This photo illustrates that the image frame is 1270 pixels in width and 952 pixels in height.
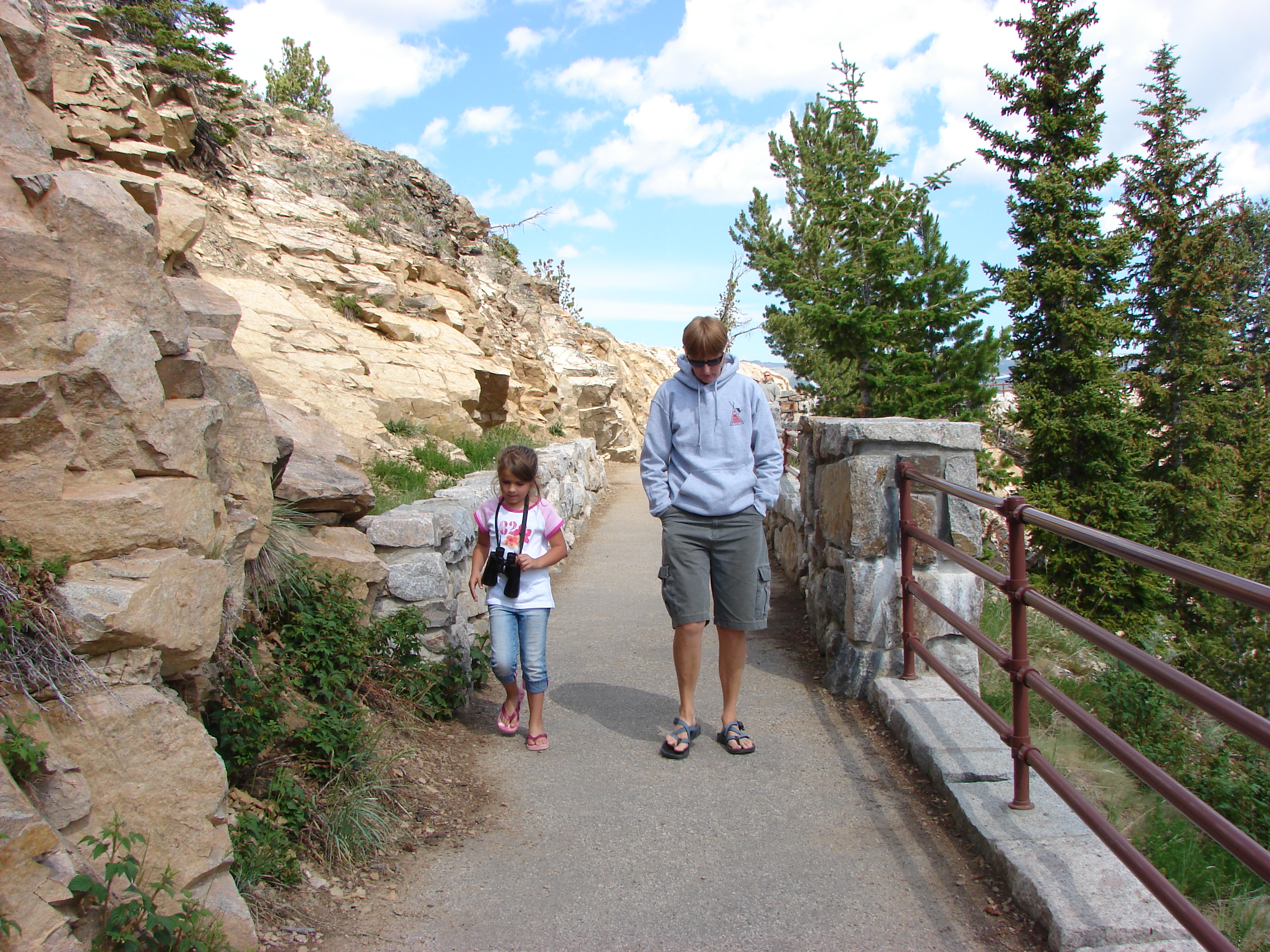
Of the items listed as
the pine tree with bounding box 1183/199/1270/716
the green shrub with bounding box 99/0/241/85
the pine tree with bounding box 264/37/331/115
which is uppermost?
the pine tree with bounding box 264/37/331/115

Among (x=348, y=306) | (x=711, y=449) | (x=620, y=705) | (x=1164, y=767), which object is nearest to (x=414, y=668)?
(x=620, y=705)

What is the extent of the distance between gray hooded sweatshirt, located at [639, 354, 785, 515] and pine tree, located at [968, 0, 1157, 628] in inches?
543

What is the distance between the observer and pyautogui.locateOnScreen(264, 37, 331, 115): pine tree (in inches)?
811

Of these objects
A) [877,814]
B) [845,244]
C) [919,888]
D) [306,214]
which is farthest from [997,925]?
[845,244]

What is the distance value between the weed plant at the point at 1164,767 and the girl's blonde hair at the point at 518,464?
2753 millimetres

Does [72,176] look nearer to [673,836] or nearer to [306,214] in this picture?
[673,836]

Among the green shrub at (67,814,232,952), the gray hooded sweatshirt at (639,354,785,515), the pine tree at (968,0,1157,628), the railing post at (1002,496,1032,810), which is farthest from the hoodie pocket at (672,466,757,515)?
the pine tree at (968,0,1157,628)

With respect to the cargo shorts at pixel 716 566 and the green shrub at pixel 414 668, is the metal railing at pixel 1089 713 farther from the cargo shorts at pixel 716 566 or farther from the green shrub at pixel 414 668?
the green shrub at pixel 414 668

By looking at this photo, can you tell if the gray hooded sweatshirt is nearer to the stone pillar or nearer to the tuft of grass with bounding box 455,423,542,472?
the stone pillar

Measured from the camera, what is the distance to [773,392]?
24891mm

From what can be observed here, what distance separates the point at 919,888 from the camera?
9.30ft

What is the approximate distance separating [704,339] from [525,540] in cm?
118

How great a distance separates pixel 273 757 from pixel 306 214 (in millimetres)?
9530

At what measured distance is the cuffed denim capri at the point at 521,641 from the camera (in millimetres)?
3826
